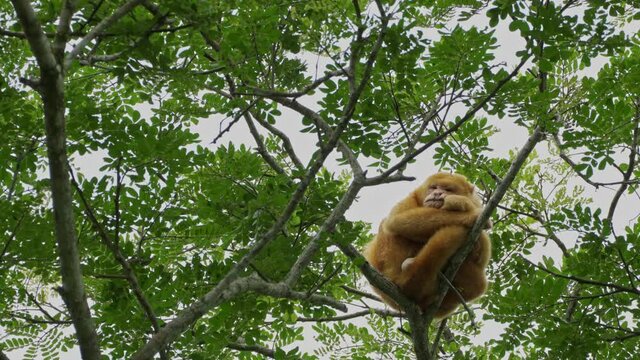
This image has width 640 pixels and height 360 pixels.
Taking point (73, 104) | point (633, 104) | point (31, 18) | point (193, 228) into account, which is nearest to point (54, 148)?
point (31, 18)

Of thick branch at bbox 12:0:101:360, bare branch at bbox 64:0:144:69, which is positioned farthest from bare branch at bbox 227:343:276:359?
bare branch at bbox 64:0:144:69

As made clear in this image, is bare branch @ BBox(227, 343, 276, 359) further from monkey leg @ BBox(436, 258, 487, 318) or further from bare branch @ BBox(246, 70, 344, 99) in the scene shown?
bare branch @ BBox(246, 70, 344, 99)

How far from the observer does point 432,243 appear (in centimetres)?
707

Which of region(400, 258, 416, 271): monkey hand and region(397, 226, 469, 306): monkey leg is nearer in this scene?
region(397, 226, 469, 306): monkey leg

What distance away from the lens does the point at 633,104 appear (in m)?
8.12

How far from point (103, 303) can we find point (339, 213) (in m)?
→ 2.07

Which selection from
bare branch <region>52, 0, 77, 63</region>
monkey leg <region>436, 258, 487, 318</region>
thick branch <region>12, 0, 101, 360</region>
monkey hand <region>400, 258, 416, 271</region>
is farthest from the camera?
monkey leg <region>436, 258, 487, 318</region>

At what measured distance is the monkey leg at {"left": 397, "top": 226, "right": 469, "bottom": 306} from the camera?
23.0ft

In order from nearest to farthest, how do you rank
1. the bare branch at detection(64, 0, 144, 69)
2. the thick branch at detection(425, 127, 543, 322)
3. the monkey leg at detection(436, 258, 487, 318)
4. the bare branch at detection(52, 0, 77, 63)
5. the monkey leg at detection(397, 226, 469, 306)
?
the bare branch at detection(52, 0, 77, 63), the bare branch at detection(64, 0, 144, 69), the thick branch at detection(425, 127, 543, 322), the monkey leg at detection(397, 226, 469, 306), the monkey leg at detection(436, 258, 487, 318)

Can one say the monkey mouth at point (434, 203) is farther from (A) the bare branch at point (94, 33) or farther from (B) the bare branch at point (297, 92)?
(A) the bare branch at point (94, 33)

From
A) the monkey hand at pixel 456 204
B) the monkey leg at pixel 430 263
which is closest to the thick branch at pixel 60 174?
the monkey leg at pixel 430 263

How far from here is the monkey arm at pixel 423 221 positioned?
730 centimetres

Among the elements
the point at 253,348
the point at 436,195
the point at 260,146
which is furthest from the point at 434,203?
the point at 253,348

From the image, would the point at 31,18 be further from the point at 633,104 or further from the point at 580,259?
the point at 633,104
